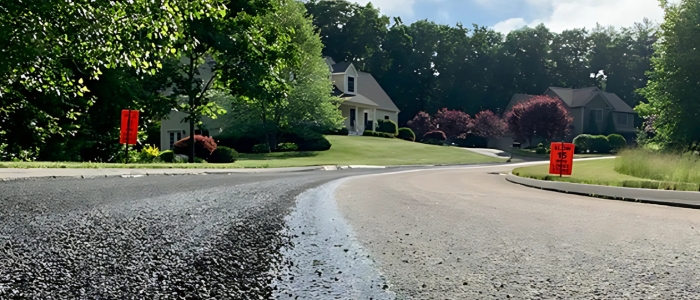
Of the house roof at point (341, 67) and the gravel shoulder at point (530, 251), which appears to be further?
the house roof at point (341, 67)

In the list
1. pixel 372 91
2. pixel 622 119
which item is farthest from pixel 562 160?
pixel 622 119

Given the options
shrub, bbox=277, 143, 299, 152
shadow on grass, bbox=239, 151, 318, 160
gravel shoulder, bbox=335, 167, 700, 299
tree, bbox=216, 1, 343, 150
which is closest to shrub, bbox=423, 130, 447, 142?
tree, bbox=216, 1, 343, 150

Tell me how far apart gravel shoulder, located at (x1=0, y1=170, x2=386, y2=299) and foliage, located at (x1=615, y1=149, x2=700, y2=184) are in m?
10.4

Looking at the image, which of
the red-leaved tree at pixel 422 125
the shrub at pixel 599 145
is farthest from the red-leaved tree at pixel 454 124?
the shrub at pixel 599 145

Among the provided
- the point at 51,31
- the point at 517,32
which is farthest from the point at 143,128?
the point at 517,32

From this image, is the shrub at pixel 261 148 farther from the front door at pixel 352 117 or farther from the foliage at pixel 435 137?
the foliage at pixel 435 137

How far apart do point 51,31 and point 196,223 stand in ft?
27.7

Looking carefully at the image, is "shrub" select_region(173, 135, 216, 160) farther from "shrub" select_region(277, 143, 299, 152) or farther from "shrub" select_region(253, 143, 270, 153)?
"shrub" select_region(277, 143, 299, 152)

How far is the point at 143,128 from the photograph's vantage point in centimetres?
2691

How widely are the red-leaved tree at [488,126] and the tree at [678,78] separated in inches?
1340

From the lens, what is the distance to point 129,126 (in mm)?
21234

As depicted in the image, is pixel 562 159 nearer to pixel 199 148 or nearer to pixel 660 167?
pixel 660 167

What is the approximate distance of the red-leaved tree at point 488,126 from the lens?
62.9 metres

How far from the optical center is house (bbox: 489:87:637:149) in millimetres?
70312
